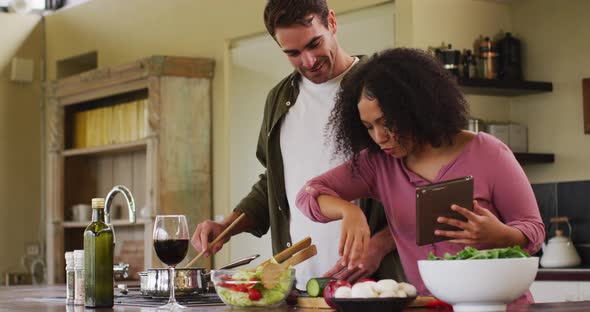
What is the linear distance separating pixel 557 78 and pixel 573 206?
2.21ft

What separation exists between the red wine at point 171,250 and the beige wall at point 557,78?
322 centimetres

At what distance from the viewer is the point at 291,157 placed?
2779 mm

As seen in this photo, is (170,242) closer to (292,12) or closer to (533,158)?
(292,12)

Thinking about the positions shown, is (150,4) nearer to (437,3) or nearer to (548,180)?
(437,3)

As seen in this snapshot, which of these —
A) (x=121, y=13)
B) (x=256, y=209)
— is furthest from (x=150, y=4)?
(x=256, y=209)

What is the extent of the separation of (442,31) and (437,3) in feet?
0.48

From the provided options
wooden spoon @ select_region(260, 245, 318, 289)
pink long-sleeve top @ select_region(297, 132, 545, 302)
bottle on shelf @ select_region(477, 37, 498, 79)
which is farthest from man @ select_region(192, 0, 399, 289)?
bottle on shelf @ select_region(477, 37, 498, 79)

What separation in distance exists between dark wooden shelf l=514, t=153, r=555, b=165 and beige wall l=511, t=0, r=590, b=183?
0.05m

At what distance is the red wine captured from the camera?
217 centimetres

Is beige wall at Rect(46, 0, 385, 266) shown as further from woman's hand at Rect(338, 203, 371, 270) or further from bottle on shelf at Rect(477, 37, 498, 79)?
woman's hand at Rect(338, 203, 371, 270)

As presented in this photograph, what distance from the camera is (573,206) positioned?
4.98 m

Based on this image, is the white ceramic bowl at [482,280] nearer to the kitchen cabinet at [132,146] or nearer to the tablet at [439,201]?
the tablet at [439,201]

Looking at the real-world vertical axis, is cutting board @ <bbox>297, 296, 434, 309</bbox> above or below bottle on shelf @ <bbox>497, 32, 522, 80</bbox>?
below

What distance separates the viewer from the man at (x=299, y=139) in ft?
8.38
